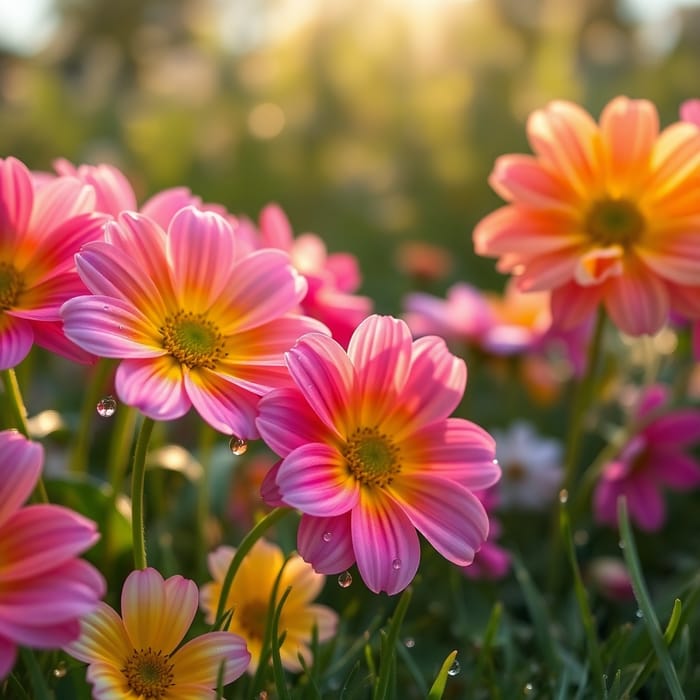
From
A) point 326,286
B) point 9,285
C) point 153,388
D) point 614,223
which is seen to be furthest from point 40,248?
point 614,223

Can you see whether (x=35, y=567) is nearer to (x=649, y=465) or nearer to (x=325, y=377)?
(x=325, y=377)

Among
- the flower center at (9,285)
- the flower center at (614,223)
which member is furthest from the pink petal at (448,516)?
the flower center at (614,223)

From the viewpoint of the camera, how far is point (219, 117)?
3.29 m

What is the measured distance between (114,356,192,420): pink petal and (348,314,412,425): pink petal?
0.34 feet

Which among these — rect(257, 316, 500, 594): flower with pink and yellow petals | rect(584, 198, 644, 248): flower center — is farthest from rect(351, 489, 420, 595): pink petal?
rect(584, 198, 644, 248): flower center

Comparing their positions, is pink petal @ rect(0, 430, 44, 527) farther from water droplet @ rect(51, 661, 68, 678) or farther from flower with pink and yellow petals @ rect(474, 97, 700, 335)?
flower with pink and yellow petals @ rect(474, 97, 700, 335)

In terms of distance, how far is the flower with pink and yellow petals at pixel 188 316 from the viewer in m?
0.51

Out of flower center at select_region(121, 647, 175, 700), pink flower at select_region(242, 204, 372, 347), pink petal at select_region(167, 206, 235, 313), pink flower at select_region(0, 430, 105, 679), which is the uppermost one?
pink petal at select_region(167, 206, 235, 313)

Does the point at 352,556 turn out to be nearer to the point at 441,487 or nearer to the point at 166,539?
the point at 441,487

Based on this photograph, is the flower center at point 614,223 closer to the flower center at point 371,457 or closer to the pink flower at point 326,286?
the pink flower at point 326,286

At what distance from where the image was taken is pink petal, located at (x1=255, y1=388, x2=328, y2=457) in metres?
0.52

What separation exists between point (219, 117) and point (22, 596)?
3003 millimetres

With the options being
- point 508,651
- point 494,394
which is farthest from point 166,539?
point 494,394

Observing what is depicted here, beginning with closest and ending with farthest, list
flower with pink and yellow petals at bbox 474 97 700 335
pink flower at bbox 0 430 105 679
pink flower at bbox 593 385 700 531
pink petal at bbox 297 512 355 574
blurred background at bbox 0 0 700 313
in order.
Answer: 1. pink flower at bbox 0 430 105 679
2. pink petal at bbox 297 512 355 574
3. flower with pink and yellow petals at bbox 474 97 700 335
4. pink flower at bbox 593 385 700 531
5. blurred background at bbox 0 0 700 313
